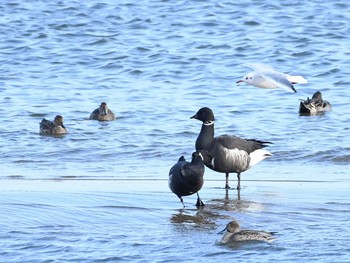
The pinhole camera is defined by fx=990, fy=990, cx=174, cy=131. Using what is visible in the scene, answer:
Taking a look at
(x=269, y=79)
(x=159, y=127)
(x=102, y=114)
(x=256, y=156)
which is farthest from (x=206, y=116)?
(x=102, y=114)

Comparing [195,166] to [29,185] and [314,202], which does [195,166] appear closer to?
[314,202]

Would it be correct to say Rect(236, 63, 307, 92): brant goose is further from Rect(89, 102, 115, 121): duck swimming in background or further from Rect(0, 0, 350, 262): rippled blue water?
Rect(89, 102, 115, 121): duck swimming in background

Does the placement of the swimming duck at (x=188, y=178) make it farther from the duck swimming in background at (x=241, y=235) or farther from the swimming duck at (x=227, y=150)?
the duck swimming in background at (x=241, y=235)

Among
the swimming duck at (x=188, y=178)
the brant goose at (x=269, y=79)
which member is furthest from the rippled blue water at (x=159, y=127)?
the brant goose at (x=269, y=79)

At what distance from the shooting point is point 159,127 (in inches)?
663

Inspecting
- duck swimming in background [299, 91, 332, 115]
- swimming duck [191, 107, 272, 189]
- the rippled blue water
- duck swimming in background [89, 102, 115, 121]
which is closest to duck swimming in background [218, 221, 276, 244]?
the rippled blue water

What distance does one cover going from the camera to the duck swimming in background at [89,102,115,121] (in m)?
17.4

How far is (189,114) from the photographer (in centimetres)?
1792

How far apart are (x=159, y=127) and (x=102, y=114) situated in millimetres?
1233

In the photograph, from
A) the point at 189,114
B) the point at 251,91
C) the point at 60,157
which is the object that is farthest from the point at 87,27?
the point at 60,157

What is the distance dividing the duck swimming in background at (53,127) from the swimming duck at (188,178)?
5.58m

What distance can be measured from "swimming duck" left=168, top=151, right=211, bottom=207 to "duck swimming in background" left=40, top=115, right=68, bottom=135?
220 inches

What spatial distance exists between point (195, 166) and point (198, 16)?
1917 cm

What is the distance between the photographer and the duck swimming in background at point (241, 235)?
862 centimetres
